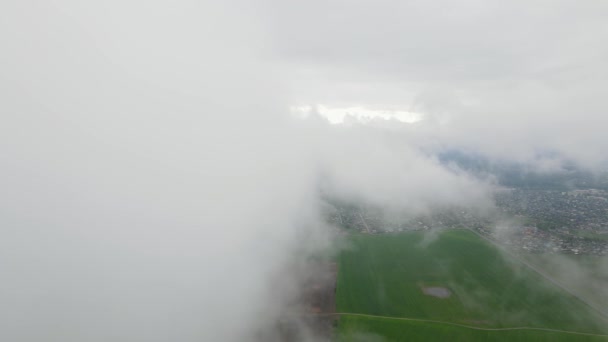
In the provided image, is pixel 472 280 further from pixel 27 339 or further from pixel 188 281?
pixel 27 339

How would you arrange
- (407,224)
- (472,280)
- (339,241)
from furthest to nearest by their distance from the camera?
(407,224), (339,241), (472,280)

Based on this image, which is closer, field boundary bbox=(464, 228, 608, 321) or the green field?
the green field

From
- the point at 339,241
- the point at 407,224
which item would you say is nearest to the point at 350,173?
the point at 407,224

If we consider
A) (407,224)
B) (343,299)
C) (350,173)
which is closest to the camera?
(343,299)

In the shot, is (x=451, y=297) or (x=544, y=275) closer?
(x=451, y=297)

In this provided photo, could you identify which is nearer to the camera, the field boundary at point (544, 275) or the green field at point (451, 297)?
the green field at point (451, 297)

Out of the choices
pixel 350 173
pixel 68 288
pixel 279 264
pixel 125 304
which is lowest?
pixel 279 264

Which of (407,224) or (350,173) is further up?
(350,173)

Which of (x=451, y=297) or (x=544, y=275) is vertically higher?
(x=544, y=275)
